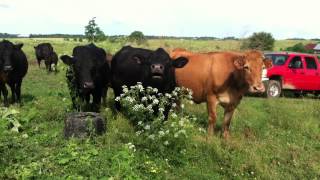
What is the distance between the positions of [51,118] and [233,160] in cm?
431

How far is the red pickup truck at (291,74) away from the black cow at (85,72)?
1019 cm

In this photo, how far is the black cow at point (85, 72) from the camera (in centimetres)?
1010

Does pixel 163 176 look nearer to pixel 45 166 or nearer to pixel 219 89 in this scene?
pixel 45 166

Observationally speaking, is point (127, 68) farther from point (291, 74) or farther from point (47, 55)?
point (47, 55)

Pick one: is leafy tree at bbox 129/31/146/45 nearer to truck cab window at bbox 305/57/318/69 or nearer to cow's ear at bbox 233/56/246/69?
truck cab window at bbox 305/57/318/69

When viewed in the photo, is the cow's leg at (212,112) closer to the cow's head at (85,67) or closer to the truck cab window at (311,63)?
the cow's head at (85,67)

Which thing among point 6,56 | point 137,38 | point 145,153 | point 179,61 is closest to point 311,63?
point 179,61

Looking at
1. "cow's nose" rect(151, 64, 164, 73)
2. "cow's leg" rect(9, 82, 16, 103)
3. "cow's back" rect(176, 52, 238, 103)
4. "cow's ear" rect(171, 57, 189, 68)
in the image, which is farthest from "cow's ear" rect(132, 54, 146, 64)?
"cow's leg" rect(9, 82, 16, 103)

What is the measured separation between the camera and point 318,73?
20.8m

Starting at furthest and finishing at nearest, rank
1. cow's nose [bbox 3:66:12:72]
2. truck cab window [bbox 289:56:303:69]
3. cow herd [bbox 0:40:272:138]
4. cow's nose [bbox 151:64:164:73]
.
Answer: truck cab window [bbox 289:56:303:69], cow's nose [bbox 3:66:12:72], cow herd [bbox 0:40:272:138], cow's nose [bbox 151:64:164:73]

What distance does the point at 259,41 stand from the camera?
179 ft

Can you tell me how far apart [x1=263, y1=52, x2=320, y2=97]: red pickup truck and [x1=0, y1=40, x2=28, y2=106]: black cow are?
33.3 ft

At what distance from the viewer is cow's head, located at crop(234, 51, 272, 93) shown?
31.3ft

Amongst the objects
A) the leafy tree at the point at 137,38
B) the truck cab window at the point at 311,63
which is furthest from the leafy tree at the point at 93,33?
the truck cab window at the point at 311,63
